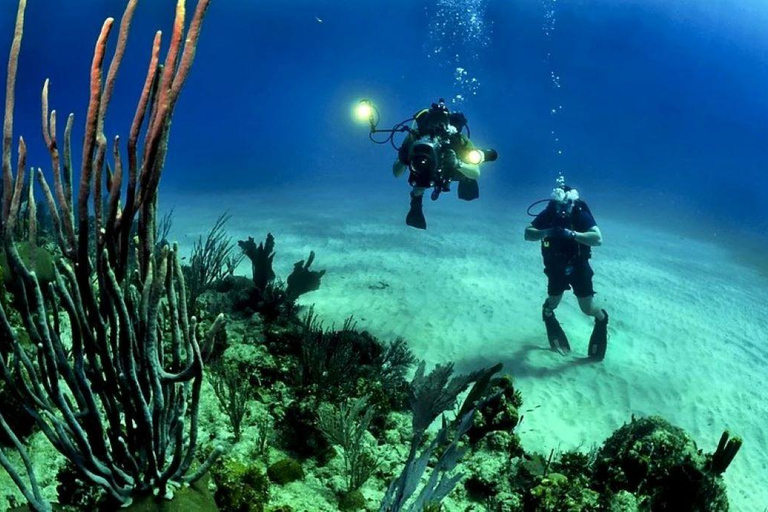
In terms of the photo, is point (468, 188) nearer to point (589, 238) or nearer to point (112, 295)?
point (589, 238)

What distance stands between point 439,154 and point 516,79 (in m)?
Answer: 71.5

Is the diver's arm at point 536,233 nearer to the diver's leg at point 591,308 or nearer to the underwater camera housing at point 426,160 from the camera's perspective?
the diver's leg at point 591,308

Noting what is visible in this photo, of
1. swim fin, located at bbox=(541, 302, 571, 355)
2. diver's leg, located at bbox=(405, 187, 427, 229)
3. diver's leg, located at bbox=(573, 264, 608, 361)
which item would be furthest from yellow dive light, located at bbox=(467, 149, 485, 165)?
swim fin, located at bbox=(541, 302, 571, 355)

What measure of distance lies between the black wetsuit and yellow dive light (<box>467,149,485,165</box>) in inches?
56.3

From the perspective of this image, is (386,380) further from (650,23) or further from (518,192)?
(650,23)

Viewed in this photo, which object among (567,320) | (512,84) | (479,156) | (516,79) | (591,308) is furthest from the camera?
(512,84)

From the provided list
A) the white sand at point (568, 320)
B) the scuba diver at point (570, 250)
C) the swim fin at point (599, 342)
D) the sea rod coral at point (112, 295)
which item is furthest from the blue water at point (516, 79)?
the sea rod coral at point (112, 295)

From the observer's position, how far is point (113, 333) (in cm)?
179

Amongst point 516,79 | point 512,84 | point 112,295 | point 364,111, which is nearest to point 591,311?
point 364,111

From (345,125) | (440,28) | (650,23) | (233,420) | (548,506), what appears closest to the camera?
(548,506)

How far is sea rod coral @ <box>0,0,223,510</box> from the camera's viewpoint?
1.50 m

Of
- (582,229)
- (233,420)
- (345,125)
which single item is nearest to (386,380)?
(233,420)

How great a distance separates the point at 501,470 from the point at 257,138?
9685 centimetres

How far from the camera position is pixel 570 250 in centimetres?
746
